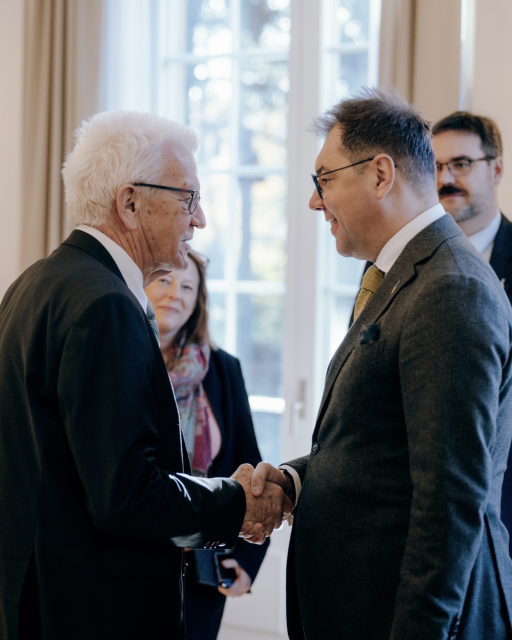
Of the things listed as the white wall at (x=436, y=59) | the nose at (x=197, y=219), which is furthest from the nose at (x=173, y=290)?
the white wall at (x=436, y=59)

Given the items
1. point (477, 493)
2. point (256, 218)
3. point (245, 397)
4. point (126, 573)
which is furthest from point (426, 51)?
point (126, 573)

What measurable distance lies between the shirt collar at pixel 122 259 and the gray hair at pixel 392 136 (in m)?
0.55

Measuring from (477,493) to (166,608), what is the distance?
0.68 metres

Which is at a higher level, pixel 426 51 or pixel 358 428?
pixel 426 51

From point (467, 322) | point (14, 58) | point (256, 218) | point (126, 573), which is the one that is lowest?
point (126, 573)

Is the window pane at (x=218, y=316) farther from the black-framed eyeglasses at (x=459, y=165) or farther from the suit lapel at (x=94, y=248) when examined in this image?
the suit lapel at (x=94, y=248)

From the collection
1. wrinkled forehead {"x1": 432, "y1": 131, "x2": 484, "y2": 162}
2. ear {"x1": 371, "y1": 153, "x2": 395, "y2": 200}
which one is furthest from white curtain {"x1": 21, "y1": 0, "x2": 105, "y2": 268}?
ear {"x1": 371, "y1": 153, "x2": 395, "y2": 200}

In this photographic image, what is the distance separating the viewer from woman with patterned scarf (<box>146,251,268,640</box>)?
2.13 m

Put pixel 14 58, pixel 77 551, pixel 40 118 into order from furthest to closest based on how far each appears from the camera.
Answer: pixel 14 58 < pixel 40 118 < pixel 77 551

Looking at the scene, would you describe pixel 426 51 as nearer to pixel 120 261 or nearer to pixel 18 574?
pixel 120 261

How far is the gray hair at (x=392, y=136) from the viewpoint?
56.6 inches

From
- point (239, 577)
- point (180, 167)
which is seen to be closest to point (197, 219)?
point (180, 167)

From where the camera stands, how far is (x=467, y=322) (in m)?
1.12

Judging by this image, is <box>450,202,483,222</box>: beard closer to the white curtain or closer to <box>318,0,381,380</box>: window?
<box>318,0,381,380</box>: window
